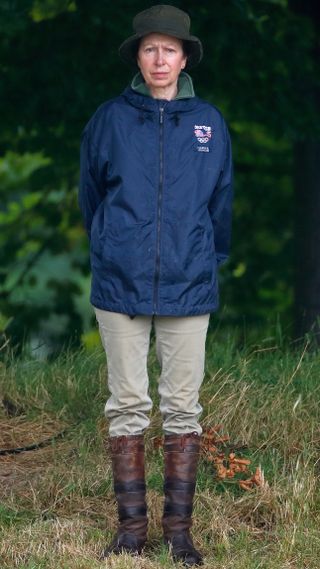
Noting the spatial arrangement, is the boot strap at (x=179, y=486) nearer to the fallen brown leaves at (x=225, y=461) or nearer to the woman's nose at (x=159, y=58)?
the fallen brown leaves at (x=225, y=461)

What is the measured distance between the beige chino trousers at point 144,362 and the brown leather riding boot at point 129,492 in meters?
0.05

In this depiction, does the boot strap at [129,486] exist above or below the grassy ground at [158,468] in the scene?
above

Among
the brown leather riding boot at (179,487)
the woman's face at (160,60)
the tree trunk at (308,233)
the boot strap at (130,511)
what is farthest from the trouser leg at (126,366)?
the tree trunk at (308,233)

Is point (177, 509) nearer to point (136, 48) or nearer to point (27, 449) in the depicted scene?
point (27, 449)

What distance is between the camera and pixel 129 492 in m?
5.43

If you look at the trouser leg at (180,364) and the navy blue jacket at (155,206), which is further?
the trouser leg at (180,364)

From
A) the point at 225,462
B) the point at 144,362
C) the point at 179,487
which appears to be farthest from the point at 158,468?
the point at 144,362

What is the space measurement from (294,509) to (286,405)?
917mm

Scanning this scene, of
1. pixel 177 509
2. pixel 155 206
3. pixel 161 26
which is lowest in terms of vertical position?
pixel 177 509

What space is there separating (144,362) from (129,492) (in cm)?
52

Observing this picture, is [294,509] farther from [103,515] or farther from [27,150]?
[27,150]

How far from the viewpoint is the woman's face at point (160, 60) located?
17.3 feet

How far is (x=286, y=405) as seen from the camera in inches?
263

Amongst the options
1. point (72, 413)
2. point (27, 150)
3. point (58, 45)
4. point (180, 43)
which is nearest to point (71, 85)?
point (58, 45)
